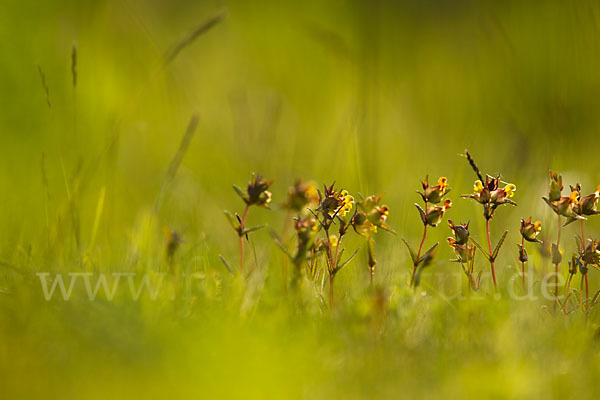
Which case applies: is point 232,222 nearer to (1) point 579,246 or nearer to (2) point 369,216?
(2) point 369,216

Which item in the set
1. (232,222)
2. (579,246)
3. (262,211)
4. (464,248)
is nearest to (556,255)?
(579,246)

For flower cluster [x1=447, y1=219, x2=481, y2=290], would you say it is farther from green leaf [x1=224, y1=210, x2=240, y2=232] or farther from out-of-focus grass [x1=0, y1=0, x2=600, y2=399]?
green leaf [x1=224, y1=210, x2=240, y2=232]

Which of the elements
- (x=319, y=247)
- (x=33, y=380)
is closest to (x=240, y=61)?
(x=319, y=247)

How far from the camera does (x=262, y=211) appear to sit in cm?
315

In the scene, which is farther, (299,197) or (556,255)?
(556,255)

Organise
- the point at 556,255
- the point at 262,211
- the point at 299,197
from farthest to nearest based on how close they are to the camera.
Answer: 1. the point at 262,211
2. the point at 556,255
3. the point at 299,197

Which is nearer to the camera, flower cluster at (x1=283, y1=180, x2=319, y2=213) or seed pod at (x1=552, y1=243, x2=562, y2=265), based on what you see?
flower cluster at (x1=283, y1=180, x2=319, y2=213)

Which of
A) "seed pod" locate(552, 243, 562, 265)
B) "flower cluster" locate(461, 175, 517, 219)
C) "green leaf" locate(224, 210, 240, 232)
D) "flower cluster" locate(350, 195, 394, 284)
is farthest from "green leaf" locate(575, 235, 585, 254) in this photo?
"green leaf" locate(224, 210, 240, 232)

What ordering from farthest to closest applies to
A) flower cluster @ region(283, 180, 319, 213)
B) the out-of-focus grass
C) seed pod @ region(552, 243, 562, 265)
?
seed pod @ region(552, 243, 562, 265), flower cluster @ region(283, 180, 319, 213), the out-of-focus grass

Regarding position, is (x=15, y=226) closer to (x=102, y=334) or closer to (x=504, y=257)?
(x=102, y=334)

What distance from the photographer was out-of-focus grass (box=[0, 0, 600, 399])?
1.46 meters

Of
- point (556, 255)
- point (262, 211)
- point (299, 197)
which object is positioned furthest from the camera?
point (262, 211)

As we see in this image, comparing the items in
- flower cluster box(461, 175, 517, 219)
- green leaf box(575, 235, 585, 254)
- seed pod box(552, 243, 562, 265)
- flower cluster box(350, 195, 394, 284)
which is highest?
flower cluster box(461, 175, 517, 219)

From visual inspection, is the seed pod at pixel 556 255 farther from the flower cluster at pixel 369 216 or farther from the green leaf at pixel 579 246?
the flower cluster at pixel 369 216
